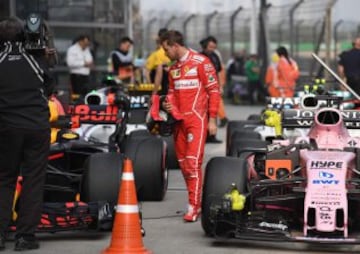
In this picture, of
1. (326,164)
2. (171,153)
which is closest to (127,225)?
(326,164)

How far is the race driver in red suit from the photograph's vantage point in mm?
10297

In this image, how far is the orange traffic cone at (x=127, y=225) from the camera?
8.33 metres

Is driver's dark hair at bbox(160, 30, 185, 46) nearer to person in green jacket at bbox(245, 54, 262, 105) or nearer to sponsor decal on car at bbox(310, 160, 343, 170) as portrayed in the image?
sponsor decal on car at bbox(310, 160, 343, 170)

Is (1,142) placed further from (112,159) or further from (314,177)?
(314,177)

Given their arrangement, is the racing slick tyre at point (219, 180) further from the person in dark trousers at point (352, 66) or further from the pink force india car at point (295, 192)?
the person in dark trousers at point (352, 66)

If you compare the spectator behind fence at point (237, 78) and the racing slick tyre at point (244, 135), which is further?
the spectator behind fence at point (237, 78)

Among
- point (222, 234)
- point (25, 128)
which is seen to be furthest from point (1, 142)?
point (222, 234)

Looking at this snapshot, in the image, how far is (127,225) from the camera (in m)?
8.34

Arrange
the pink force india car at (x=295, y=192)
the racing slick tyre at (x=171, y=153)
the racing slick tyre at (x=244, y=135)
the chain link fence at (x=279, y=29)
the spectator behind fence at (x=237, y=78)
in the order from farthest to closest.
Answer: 1. the spectator behind fence at (x=237, y=78)
2. the chain link fence at (x=279, y=29)
3. the racing slick tyre at (x=171, y=153)
4. the racing slick tyre at (x=244, y=135)
5. the pink force india car at (x=295, y=192)

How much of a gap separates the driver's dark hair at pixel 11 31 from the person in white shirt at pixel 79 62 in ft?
35.7

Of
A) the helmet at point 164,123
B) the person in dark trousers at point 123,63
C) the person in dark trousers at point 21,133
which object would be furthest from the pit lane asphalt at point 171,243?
the person in dark trousers at point 123,63

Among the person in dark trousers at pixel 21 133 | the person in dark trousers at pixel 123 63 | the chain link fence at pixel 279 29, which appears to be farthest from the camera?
the chain link fence at pixel 279 29

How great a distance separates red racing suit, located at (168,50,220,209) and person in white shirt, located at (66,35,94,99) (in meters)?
9.48

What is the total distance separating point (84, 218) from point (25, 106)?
104 cm
